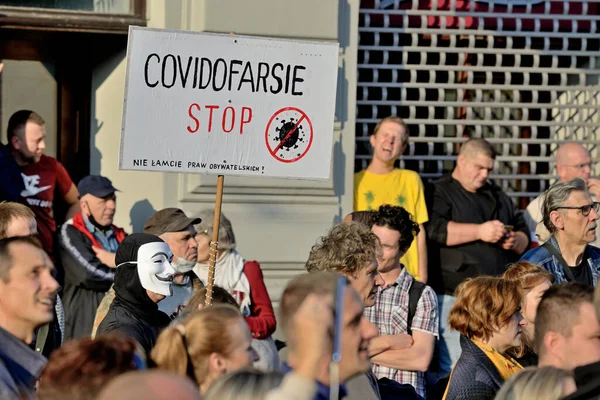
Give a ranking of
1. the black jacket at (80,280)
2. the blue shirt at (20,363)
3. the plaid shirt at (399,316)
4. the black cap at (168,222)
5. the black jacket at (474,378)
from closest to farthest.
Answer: the blue shirt at (20,363)
the black jacket at (474,378)
the plaid shirt at (399,316)
the black cap at (168,222)
the black jacket at (80,280)

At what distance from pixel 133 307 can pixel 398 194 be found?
3159mm

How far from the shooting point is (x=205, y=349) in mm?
4098

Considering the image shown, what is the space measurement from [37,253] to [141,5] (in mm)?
4330

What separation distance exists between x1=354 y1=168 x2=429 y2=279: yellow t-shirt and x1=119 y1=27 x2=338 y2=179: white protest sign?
6.69 feet

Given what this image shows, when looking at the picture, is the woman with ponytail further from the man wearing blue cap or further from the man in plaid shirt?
the man wearing blue cap

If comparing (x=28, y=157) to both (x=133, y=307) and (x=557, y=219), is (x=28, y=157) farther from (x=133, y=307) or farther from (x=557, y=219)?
(x=557, y=219)

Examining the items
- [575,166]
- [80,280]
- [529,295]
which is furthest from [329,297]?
[575,166]

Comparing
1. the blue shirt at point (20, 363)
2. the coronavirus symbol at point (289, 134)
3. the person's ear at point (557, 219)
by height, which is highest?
the coronavirus symbol at point (289, 134)

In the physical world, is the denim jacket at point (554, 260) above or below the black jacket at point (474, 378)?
above

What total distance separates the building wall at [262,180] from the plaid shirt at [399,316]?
2082 millimetres

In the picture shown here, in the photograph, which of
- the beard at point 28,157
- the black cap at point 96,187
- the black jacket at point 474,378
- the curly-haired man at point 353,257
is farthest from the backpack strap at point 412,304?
the beard at point 28,157

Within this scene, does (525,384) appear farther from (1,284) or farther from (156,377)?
(1,284)

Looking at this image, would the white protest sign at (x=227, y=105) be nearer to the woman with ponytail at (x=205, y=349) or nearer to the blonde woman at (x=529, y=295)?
the blonde woman at (x=529, y=295)

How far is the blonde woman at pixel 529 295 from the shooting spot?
19.6 feet
